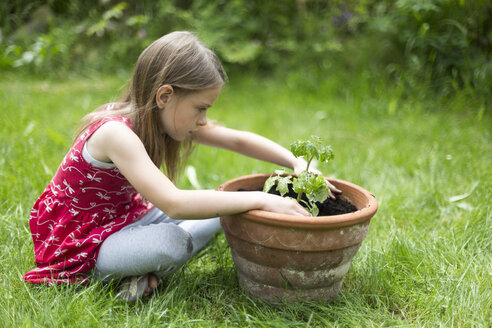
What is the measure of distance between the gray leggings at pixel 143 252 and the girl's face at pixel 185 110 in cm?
38

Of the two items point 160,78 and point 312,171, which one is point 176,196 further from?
point 312,171

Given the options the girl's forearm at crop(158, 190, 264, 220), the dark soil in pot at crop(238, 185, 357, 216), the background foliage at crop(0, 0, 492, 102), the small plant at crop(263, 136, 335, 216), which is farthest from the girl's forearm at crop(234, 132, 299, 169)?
the background foliage at crop(0, 0, 492, 102)

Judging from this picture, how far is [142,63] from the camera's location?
1662 mm

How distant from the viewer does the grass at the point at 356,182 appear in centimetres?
151

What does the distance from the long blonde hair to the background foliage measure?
2.73 meters

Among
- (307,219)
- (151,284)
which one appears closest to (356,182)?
(307,219)

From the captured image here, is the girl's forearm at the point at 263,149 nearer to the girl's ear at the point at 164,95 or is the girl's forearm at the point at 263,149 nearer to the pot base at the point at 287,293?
the girl's ear at the point at 164,95

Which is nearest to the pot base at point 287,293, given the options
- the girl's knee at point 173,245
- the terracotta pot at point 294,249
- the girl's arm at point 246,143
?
the terracotta pot at point 294,249

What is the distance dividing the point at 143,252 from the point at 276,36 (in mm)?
3953

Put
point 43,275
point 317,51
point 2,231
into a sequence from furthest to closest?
point 317,51 → point 2,231 → point 43,275

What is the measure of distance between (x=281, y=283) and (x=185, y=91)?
30.7 inches

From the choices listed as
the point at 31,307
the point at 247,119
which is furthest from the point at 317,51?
the point at 31,307

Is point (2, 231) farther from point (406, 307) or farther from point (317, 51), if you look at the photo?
point (317, 51)

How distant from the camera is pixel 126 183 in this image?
5.72 feet
